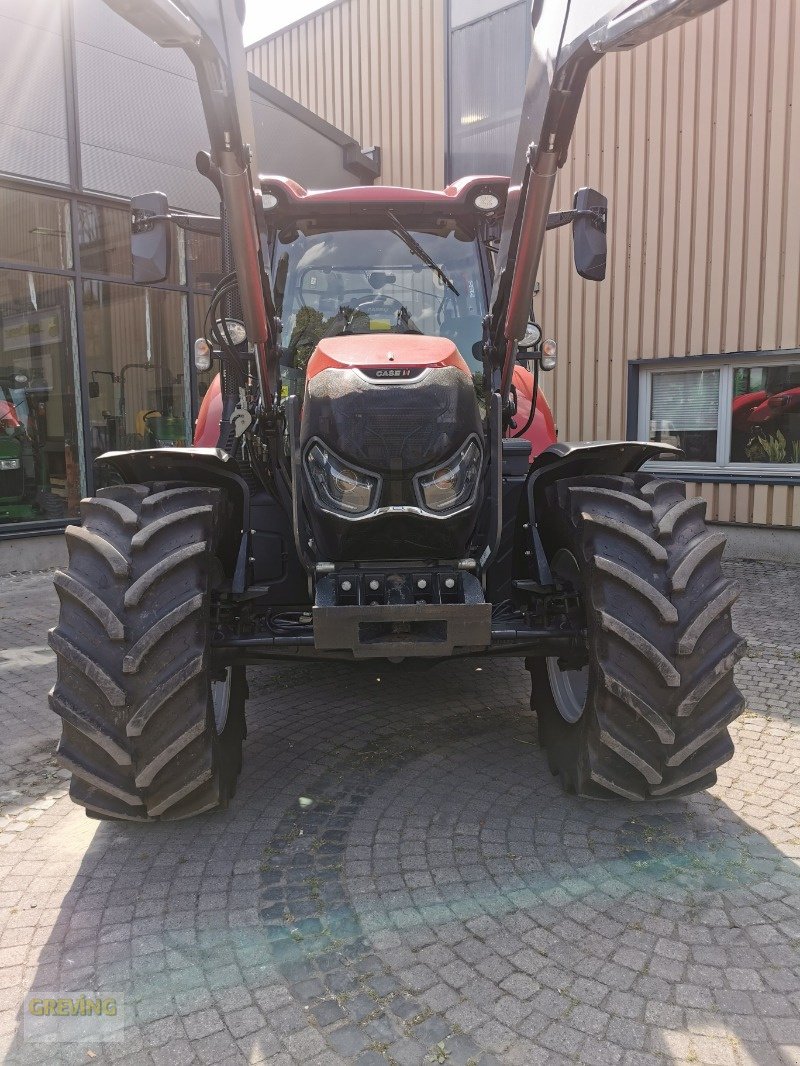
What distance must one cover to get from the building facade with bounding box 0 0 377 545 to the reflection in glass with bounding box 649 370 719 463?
19.1 ft

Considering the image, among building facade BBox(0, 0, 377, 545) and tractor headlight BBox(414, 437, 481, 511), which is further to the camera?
building facade BBox(0, 0, 377, 545)

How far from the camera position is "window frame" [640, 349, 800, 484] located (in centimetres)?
848

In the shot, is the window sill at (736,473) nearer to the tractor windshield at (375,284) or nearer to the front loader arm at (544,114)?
the tractor windshield at (375,284)

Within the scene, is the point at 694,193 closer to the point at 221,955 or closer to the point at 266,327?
the point at 266,327

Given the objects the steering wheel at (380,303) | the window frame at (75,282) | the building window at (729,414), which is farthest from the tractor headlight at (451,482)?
the window frame at (75,282)

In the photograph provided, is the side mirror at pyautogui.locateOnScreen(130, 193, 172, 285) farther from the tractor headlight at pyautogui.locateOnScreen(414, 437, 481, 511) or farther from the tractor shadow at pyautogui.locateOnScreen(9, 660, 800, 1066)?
the tractor shadow at pyautogui.locateOnScreen(9, 660, 800, 1066)

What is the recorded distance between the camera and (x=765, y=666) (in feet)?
17.2

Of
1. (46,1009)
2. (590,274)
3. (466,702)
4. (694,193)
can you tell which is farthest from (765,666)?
(694,193)

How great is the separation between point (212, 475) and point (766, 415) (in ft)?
23.2

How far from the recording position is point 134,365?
9797mm

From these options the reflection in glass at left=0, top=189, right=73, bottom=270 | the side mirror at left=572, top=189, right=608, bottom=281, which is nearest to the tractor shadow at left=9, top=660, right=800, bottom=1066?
the side mirror at left=572, top=189, right=608, bottom=281

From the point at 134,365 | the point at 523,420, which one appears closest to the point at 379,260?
the point at 523,420

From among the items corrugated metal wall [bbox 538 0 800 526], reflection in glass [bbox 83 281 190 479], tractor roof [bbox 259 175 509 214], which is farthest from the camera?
reflection in glass [bbox 83 281 190 479]

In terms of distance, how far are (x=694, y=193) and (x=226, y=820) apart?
8411 mm
